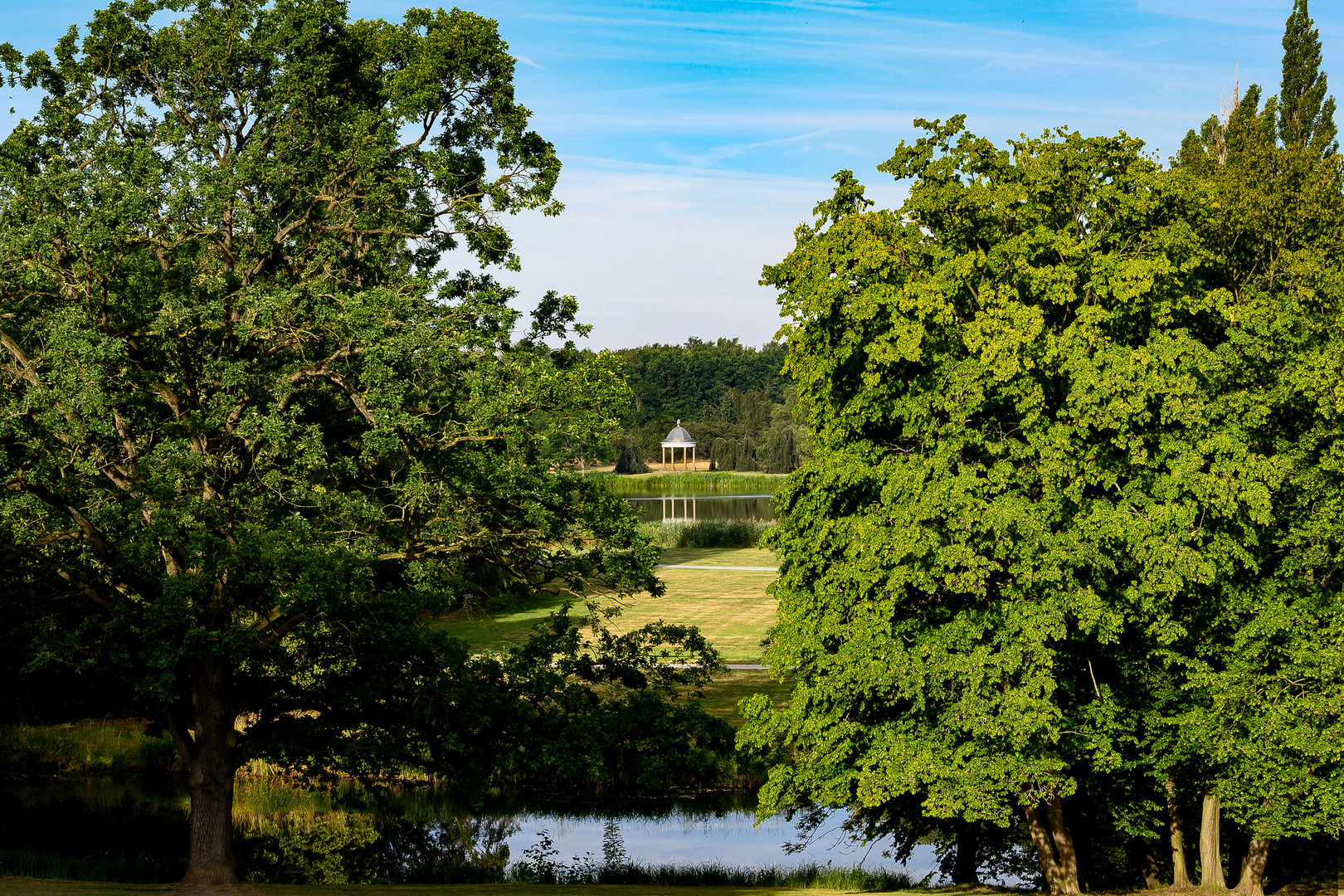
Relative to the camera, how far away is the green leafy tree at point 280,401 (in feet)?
48.4

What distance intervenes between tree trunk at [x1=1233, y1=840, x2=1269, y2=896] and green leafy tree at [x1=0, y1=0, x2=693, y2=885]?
1005cm

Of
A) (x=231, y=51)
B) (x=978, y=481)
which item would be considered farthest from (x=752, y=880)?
(x=231, y=51)

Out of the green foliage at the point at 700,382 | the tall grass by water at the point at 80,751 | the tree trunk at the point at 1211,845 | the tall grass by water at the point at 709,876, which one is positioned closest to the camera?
the tree trunk at the point at 1211,845

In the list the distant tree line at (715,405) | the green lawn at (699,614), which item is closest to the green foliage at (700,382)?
the distant tree line at (715,405)

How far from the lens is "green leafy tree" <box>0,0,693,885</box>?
1475 cm

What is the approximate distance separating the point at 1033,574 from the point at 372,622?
979cm

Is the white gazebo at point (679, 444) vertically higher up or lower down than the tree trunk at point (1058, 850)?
higher up

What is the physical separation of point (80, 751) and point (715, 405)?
14616 centimetres

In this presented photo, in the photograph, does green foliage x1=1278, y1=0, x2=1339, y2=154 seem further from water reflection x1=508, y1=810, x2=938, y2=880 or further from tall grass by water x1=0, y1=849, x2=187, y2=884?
tall grass by water x1=0, y1=849, x2=187, y2=884

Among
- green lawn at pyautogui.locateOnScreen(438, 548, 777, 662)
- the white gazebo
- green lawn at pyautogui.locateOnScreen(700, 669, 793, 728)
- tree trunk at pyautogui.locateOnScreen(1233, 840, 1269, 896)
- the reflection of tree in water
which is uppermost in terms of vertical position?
the white gazebo

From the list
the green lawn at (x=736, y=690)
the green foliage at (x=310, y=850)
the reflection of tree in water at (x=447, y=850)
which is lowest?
the reflection of tree in water at (x=447, y=850)

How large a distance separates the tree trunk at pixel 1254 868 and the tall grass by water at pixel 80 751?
22.8 m

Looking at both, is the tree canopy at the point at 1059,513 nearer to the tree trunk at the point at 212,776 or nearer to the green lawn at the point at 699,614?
the tree trunk at the point at 212,776

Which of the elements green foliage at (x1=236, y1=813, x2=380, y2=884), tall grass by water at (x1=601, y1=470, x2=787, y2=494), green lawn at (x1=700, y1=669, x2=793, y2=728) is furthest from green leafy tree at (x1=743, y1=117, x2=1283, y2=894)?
tall grass by water at (x1=601, y1=470, x2=787, y2=494)
